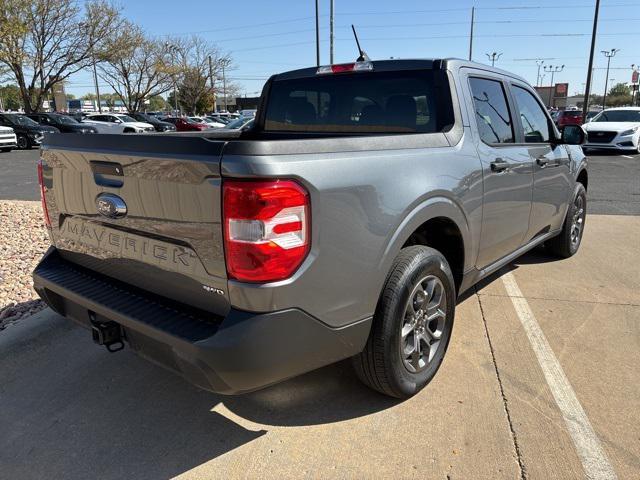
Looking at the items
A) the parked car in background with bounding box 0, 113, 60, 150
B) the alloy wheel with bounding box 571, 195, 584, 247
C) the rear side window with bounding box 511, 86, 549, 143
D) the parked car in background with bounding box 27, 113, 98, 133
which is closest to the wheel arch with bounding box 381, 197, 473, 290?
the rear side window with bounding box 511, 86, 549, 143

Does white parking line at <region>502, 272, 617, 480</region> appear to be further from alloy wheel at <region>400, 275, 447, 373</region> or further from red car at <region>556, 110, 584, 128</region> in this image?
red car at <region>556, 110, 584, 128</region>

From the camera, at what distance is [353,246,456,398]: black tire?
251 centimetres

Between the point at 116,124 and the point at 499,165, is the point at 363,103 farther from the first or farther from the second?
the point at 116,124

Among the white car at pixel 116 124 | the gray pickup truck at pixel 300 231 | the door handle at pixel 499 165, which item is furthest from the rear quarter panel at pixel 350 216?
the white car at pixel 116 124

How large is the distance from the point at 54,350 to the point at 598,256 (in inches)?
214

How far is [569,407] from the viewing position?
A: 9.11 ft

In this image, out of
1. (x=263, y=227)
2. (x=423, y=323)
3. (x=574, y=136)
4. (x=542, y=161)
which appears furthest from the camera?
(x=574, y=136)

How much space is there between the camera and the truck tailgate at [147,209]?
201 cm

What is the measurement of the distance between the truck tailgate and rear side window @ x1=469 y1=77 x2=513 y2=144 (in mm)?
2057

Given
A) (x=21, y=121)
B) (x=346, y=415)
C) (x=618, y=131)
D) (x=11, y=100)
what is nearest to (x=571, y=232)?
(x=346, y=415)

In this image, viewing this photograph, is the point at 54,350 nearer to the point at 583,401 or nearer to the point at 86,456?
the point at 86,456

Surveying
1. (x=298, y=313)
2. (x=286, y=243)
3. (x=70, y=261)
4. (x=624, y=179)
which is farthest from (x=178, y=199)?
(x=624, y=179)

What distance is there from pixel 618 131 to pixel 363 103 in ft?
54.1

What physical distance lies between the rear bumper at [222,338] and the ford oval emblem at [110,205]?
0.39 m
